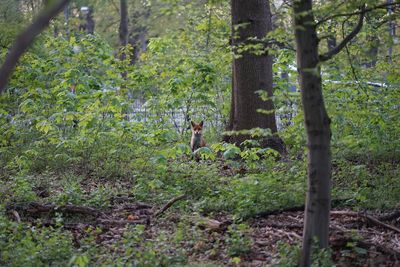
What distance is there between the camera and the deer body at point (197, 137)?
1312 centimetres

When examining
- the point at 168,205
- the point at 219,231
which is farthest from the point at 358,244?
the point at 168,205

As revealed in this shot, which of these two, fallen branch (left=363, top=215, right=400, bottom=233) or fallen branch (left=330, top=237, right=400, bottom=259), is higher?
fallen branch (left=363, top=215, right=400, bottom=233)

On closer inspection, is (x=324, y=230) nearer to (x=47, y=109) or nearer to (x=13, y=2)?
(x=47, y=109)

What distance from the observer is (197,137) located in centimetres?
1328

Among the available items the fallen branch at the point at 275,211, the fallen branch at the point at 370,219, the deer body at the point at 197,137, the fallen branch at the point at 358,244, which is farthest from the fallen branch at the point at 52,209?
the deer body at the point at 197,137

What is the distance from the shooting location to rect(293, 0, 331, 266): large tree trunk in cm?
544

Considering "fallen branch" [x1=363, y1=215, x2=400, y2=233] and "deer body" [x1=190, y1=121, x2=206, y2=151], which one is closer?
"fallen branch" [x1=363, y1=215, x2=400, y2=233]

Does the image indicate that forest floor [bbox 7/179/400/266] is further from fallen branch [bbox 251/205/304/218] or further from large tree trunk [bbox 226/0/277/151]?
large tree trunk [bbox 226/0/277/151]

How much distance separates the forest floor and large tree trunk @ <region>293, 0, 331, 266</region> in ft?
1.65

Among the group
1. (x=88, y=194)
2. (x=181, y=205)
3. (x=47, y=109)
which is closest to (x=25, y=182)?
(x=88, y=194)

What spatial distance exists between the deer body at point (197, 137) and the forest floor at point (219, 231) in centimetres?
461

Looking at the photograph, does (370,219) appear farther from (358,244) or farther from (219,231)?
(219,231)

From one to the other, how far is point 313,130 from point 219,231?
6.77 ft

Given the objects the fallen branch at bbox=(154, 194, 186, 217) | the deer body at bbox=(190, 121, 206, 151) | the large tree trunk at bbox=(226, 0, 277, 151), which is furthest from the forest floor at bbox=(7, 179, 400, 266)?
the deer body at bbox=(190, 121, 206, 151)
